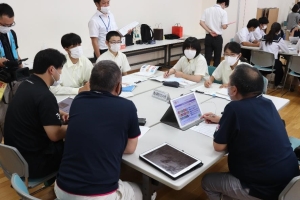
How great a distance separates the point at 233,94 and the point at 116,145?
0.80 metres

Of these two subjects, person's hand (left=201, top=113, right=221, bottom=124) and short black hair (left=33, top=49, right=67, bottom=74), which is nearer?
short black hair (left=33, top=49, right=67, bottom=74)

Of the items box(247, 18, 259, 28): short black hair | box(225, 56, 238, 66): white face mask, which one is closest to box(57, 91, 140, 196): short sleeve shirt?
box(225, 56, 238, 66): white face mask

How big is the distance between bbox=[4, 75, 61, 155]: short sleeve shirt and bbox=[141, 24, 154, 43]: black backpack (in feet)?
13.6

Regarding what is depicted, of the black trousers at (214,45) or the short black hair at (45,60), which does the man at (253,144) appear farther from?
the black trousers at (214,45)

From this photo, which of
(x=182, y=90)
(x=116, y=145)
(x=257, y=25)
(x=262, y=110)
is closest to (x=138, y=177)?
(x=182, y=90)

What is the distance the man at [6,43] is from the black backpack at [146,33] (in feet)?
9.96

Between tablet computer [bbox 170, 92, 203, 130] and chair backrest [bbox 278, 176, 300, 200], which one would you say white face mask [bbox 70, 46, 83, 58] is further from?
chair backrest [bbox 278, 176, 300, 200]

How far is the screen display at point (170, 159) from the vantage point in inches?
55.9

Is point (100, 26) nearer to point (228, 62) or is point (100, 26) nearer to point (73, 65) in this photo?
point (73, 65)

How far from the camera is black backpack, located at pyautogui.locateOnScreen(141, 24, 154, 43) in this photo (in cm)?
562

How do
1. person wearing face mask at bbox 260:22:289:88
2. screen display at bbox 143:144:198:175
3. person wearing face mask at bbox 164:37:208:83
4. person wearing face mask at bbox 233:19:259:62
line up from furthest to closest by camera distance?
person wearing face mask at bbox 233:19:259:62 → person wearing face mask at bbox 260:22:289:88 → person wearing face mask at bbox 164:37:208:83 → screen display at bbox 143:144:198:175

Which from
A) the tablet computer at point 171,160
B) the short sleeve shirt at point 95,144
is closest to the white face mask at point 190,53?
the tablet computer at point 171,160

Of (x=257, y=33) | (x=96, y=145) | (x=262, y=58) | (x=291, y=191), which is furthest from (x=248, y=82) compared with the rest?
(x=257, y=33)

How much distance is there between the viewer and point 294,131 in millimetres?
3365
